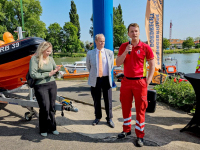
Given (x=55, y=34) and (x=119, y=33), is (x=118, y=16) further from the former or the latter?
(x=55, y=34)

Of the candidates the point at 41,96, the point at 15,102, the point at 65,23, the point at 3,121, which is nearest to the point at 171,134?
the point at 41,96

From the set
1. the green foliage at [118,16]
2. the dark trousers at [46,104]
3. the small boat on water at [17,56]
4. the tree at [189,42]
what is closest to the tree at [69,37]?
the green foliage at [118,16]

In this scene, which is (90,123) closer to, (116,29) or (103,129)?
(103,129)

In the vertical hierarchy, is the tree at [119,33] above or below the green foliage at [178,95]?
above

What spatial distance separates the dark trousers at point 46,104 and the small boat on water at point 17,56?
1.20 m

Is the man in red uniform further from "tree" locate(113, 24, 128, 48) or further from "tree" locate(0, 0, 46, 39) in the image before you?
"tree" locate(113, 24, 128, 48)

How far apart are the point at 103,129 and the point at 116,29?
62465 millimetres

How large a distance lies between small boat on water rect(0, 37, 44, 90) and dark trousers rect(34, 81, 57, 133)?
3.94 ft

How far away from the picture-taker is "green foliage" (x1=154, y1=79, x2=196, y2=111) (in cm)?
409

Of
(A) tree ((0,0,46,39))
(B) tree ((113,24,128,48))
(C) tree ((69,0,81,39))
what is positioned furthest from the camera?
(B) tree ((113,24,128,48))

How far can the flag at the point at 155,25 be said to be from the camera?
747 centimetres

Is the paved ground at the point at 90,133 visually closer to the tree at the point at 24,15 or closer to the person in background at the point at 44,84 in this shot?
the person in background at the point at 44,84

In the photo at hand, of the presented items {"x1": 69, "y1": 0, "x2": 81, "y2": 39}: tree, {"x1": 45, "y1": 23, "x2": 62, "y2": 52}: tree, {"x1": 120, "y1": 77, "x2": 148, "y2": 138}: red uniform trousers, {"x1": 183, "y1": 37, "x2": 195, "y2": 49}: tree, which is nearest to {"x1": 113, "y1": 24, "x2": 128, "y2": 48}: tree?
{"x1": 69, "y1": 0, "x2": 81, "y2": 39}: tree

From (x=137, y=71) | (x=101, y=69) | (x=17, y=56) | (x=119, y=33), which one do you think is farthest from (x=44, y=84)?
(x=119, y=33)
